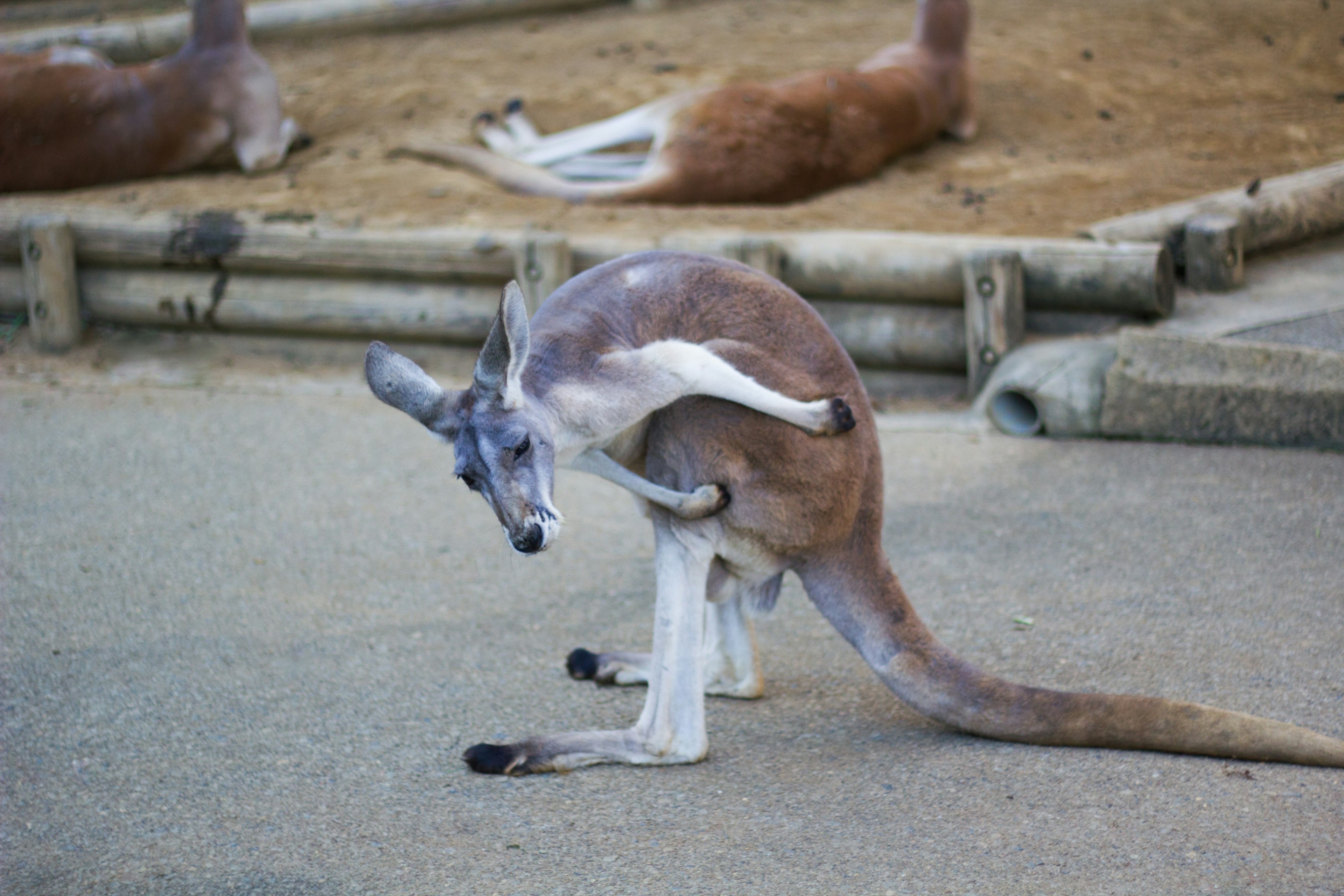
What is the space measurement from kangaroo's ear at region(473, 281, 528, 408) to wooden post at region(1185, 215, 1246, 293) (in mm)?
3610

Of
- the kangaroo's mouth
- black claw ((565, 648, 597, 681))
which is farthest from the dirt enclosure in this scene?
the kangaroo's mouth

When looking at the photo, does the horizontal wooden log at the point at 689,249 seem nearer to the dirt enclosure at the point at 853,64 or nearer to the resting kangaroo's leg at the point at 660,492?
the dirt enclosure at the point at 853,64

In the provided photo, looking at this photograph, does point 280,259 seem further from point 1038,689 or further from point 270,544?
point 1038,689

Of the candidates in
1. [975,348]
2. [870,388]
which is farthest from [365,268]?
[975,348]

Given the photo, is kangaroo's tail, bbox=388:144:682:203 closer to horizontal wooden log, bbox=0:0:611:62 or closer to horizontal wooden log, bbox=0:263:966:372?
horizontal wooden log, bbox=0:263:966:372

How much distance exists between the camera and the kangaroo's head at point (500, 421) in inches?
92.1

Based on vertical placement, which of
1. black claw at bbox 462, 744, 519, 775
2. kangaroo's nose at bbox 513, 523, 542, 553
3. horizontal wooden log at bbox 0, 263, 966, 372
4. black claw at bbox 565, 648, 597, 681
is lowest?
black claw at bbox 565, 648, 597, 681

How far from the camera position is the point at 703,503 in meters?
2.67

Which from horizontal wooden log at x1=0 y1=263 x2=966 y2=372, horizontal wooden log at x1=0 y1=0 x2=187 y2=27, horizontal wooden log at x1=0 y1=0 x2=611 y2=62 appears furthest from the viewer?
horizontal wooden log at x1=0 y1=0 x2=187 y2=27

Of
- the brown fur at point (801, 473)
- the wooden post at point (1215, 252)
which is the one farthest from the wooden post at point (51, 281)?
the wooden post at point (1215, 252)

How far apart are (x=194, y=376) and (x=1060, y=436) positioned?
13.2 ft

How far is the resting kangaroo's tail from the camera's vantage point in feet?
8.35

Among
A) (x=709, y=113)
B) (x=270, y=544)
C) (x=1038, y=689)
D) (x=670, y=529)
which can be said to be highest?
(x=709, y=113)

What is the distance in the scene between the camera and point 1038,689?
270 centimetres
